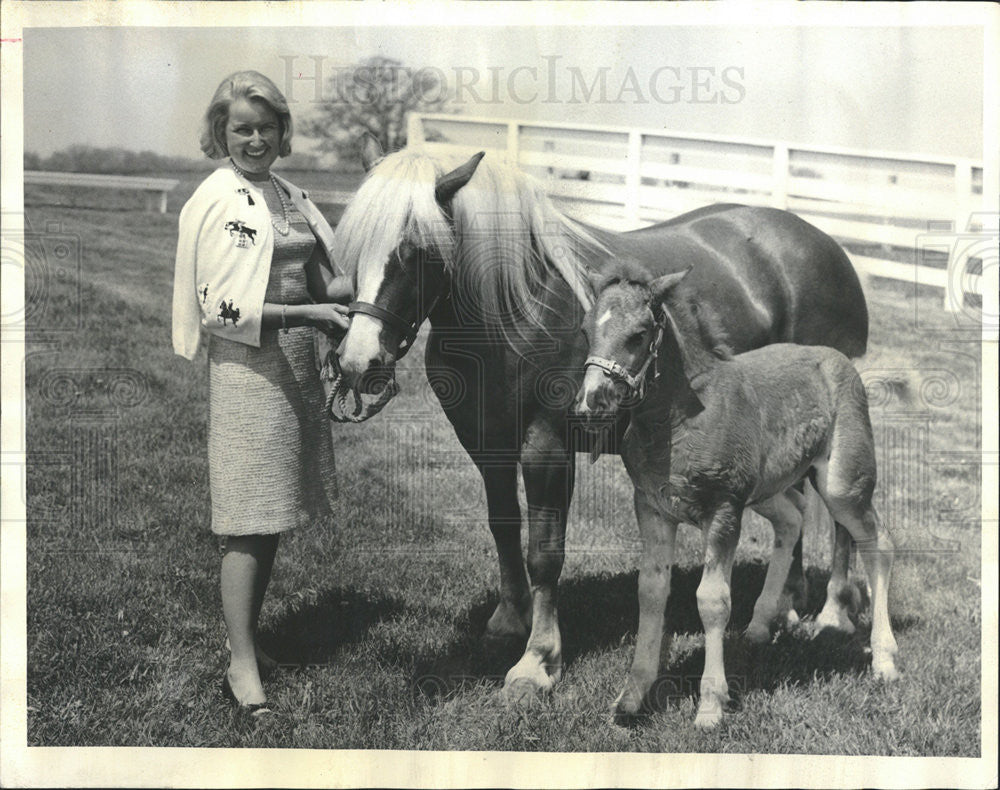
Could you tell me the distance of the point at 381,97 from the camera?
4141mm

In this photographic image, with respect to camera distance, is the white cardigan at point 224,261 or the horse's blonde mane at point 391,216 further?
the white cardigan at point 224,261

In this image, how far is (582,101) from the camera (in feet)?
13.5

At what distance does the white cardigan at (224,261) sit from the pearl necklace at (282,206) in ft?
0.09

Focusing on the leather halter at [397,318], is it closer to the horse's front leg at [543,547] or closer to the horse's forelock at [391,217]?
the horse's forelock at [391,217]

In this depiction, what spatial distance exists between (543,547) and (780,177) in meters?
1.89

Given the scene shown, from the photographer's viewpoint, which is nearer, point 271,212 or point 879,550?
point 271,212

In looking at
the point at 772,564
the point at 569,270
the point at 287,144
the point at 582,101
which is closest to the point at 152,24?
the point at 287,144

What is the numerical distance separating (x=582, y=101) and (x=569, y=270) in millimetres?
858

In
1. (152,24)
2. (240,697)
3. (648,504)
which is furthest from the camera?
(152,24)

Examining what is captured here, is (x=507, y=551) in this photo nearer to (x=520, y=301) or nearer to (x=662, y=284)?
(x=520, y=301)

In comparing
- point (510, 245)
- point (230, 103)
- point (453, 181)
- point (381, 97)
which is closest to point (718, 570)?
point (510, 245)

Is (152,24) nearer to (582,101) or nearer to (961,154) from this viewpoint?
(582,101)

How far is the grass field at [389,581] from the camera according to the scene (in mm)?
3986

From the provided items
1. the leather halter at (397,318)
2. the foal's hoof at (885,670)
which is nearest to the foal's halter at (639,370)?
the leather halter at (397,318)
